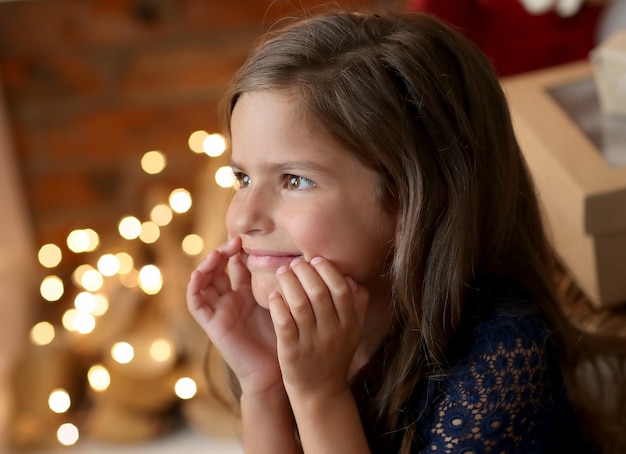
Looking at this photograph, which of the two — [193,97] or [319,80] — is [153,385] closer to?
[193,97]

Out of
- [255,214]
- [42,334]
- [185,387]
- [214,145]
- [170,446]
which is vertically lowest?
[170,446]

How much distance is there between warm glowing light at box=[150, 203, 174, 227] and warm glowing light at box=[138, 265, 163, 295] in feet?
0.31

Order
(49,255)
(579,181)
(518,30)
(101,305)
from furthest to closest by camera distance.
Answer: (49,255) → (101,305) → (518,30) → (579,181)

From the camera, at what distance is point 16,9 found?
1.72m

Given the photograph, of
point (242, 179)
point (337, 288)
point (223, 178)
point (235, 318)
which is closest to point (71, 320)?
point (223, 178)

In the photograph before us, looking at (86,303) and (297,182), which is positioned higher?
(297,182)

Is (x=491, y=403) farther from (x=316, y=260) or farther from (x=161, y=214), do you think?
(x=161, y=214)

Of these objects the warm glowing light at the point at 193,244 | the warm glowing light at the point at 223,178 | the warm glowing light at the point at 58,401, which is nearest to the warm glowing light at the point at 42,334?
the warm glowing light at the point at 58,401

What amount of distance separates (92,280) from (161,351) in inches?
9.3

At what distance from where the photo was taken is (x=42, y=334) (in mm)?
1687

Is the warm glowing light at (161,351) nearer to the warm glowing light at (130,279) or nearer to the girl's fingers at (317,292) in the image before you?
the warm glowing light at (130,279)

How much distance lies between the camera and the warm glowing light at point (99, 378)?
1.54 metres

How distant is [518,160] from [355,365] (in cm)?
28

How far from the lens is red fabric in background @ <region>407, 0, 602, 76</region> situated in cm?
132
